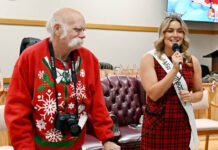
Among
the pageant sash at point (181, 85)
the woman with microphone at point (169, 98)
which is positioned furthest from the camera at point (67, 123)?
the pageant sash at point (181, 85)

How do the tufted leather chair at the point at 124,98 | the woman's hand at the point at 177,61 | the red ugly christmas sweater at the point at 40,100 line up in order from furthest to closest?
the tufted leather chair at the point at 124,98, the woman's hand at the point at 177,61, the red ugly christmas sweater at the point at 40,100

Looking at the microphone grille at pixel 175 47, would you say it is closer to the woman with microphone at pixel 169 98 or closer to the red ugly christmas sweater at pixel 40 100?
the woman with microphone at pixel 169 98

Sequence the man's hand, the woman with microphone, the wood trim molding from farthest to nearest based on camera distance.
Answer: the wood trim molding
the woman with microphone
the man's hand

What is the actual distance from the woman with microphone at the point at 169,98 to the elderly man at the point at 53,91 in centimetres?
48

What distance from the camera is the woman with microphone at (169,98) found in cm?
169

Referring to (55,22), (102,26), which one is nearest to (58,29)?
(55,22)

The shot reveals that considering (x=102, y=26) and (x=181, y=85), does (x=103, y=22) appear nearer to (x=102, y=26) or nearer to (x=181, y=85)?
(x=102, y=26)

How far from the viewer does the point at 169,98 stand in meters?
1.70

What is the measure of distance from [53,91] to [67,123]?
17 cm

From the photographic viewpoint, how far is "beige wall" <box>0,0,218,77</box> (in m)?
4.89

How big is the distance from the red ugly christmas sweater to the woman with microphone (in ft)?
1.76

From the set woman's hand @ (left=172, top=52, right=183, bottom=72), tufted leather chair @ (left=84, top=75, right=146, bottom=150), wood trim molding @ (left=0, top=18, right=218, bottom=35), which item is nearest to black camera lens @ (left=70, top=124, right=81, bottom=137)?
woman's hand @ (left=172, top=52, right=183, bottom=72)

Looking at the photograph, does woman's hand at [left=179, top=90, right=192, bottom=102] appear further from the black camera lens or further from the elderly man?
the black camera lens

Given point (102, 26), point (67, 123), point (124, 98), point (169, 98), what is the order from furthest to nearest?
point (102, 26) < point (124, 98) < point (169, 98) < point (67, 123)
